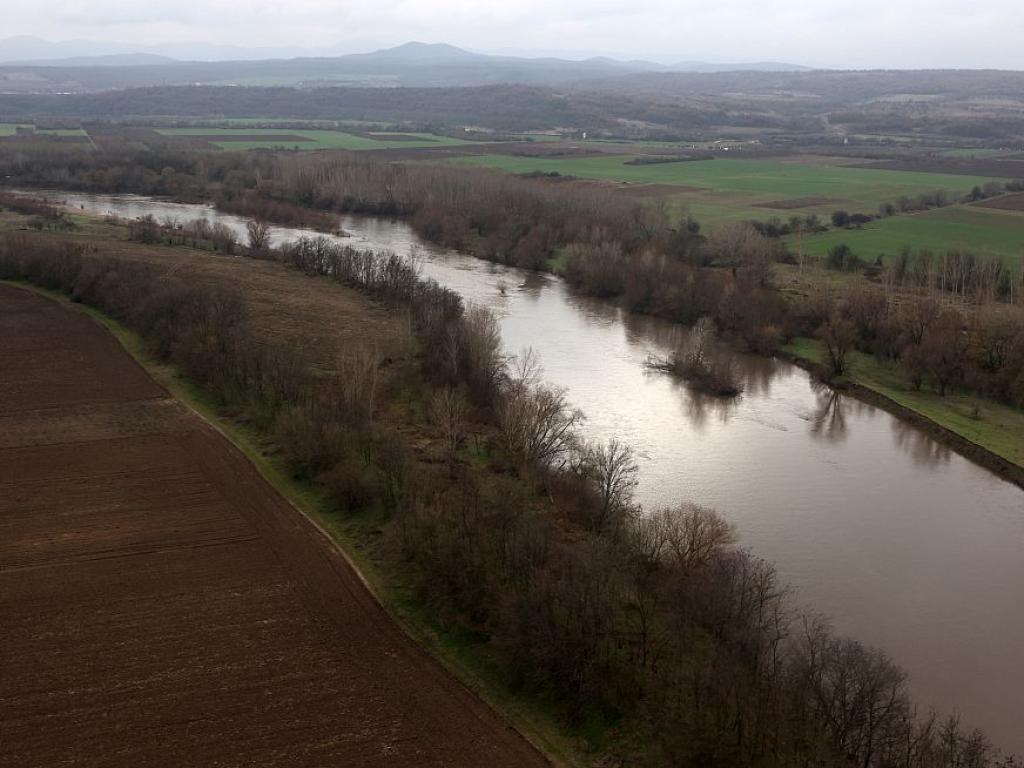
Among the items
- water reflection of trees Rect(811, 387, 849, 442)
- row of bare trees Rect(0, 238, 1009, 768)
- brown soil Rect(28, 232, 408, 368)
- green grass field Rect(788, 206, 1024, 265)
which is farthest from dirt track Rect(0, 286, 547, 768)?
green grass field Rect(788, 206, 1024, 265)

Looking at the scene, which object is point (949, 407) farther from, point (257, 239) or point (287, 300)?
point (257, 239)

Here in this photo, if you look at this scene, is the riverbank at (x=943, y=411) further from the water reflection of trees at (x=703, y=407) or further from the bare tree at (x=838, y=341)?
the water reflection of trees at (x=703, y=407)

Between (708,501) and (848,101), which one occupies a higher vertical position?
(848,101)

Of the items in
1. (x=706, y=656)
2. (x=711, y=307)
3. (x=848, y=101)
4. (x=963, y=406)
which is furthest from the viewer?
(x=848, y=101)

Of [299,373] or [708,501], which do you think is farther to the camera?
[299,373]

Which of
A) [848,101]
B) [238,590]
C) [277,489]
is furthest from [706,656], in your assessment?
[848,101]

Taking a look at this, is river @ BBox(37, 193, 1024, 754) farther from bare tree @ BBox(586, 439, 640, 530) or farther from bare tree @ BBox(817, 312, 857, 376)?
bare tree @ BBox(586, 439, 640, 530)

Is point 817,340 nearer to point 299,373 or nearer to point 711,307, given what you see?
point 711,307

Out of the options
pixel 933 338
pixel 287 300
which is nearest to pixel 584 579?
pixel 933 338
